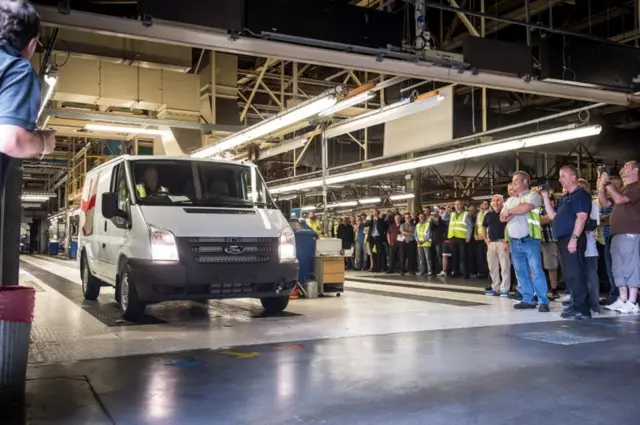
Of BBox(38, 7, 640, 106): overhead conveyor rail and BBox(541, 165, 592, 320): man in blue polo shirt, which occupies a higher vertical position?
BBox(38, 7, 640, 106): overhead conveyor rail

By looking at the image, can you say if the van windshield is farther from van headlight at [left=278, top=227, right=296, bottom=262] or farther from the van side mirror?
van headlight at [left=278, top=227, right=296, bottom=262]

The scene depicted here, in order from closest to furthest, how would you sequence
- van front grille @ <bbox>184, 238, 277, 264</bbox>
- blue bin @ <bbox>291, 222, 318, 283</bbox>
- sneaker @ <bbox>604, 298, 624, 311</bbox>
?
van front grille @ <bbox>184, 238, 277, 264</bbox> < sneaker @ <bbox>604, 298, 624, 311</bbox> < blue bin @ <bbox>291, 222, 318, 283</bbox>

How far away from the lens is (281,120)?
983 centimetres

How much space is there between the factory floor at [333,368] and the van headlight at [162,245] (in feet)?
2.50

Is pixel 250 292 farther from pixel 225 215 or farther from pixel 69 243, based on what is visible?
pixel 69 243

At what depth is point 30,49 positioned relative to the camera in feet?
8.77

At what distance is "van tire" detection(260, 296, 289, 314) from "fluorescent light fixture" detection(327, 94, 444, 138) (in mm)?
3506

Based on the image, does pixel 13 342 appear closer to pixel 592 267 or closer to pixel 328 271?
pixel 592 267

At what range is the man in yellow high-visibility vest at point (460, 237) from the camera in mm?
13711

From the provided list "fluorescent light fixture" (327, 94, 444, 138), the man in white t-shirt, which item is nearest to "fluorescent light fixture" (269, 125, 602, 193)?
"fluorescent light fixture" (327, 94, 444, 138)

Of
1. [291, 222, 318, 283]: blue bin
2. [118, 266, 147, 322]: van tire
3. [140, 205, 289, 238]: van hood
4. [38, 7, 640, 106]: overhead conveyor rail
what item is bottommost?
[118, 266, 147, 322]: van tire

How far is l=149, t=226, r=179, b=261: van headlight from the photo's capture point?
6078mm

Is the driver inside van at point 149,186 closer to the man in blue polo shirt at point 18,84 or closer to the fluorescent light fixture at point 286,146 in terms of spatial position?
the man in blue polo shirt at point 18,84

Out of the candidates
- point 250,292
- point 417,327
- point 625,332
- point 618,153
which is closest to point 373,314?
point 417,327
